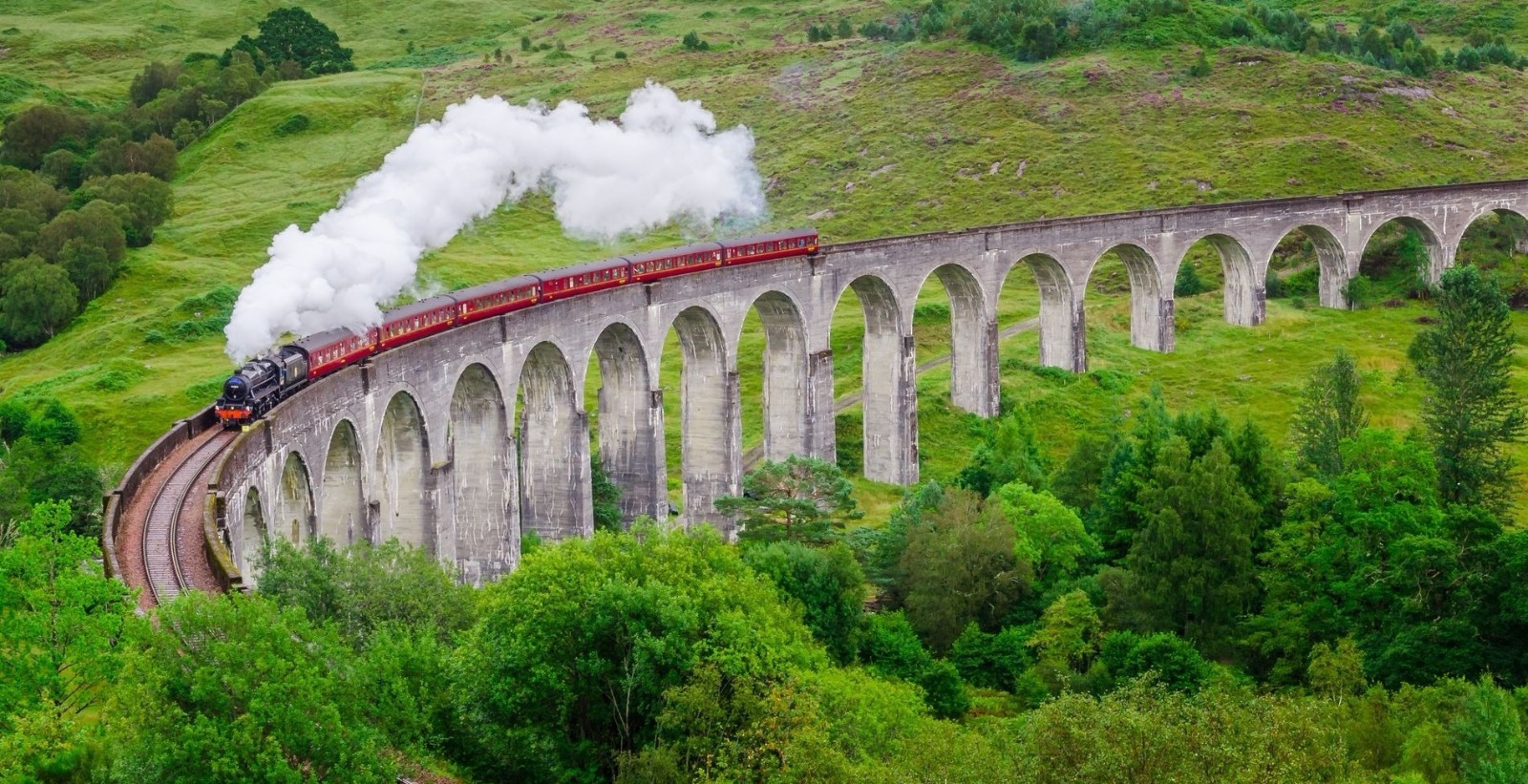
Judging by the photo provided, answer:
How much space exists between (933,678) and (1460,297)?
26.3 metres

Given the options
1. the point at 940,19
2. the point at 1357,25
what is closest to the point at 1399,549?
the point at 940,19

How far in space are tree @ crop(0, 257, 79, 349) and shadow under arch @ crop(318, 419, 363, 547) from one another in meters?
51.2

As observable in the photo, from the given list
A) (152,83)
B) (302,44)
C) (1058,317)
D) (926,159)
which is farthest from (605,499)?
(302,44)

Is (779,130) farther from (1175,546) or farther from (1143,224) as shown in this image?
(1175,546)

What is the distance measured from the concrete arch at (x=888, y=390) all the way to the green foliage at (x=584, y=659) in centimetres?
4292

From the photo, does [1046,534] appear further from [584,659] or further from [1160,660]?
[584,659]

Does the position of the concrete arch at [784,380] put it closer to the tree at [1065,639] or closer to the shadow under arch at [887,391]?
the shadow under arch at [887,391]

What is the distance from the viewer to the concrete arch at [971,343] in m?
83.9

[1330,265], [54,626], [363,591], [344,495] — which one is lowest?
[1330,265]

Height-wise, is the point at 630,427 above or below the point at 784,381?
above

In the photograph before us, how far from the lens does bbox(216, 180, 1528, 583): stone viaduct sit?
51.9 meters

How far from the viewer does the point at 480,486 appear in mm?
61500

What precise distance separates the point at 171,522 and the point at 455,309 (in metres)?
18.6

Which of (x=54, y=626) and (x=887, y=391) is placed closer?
(x=54, y=626)
